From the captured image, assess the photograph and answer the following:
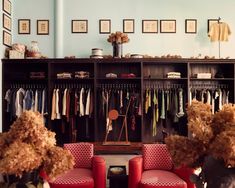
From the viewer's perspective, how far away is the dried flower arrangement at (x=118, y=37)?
20.3 ft

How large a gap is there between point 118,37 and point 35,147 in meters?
5.15

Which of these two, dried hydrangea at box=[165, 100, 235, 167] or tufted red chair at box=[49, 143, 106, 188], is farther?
tufted red chair at box=[49, 143, 106, 188]

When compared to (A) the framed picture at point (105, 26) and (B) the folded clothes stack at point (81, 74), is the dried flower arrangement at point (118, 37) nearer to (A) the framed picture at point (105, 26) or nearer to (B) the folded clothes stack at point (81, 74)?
(A) the framed picture at point (105, 26)

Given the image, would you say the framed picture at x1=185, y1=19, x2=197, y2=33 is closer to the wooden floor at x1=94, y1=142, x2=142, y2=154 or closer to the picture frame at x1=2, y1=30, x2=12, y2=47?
the wooden floor at x1=94, y1=142, x2=142, y2=154

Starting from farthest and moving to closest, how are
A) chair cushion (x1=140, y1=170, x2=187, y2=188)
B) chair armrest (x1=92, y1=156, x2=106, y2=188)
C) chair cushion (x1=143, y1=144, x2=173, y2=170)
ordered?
chair cushion (x1=143, y1=144, x2=173, y2=170) < chair armrest (x1=92, y1=156, x2=106, y2=188) < chair cushion (x1=140, y1=170, x2=187, y2=188)

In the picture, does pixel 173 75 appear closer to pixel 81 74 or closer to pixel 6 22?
pixel 81 74

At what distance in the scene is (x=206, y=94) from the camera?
6145mm

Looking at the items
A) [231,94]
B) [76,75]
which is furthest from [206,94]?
[76,75]

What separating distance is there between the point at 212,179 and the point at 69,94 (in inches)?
198

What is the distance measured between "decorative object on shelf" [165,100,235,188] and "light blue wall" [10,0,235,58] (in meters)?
5.36

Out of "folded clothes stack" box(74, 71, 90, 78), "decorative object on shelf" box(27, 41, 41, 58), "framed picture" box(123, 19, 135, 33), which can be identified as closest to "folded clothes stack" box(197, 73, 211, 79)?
"framed picture" box(123, 19, 135, 33)

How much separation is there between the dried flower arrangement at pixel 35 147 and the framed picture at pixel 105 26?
550 centimetres

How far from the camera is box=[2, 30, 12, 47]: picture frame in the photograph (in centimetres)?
596

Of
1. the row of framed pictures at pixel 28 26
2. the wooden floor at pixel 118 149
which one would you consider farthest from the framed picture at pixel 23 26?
the wooden floor at pixel 118 149
